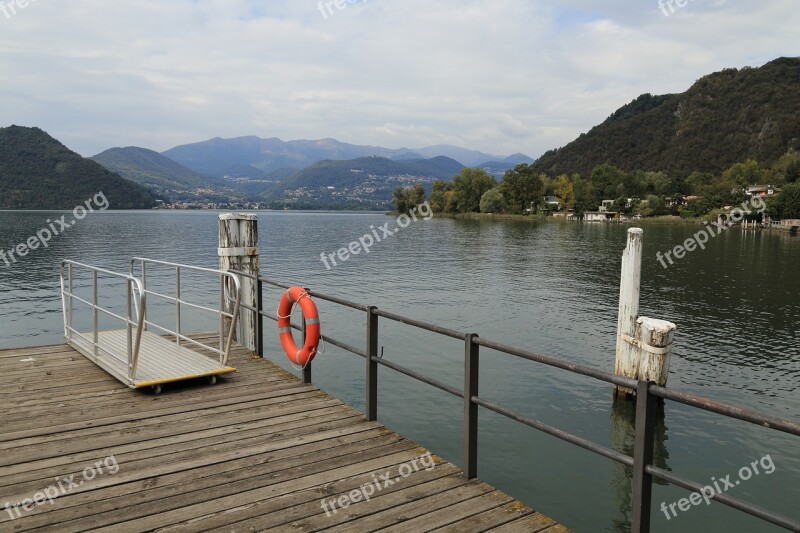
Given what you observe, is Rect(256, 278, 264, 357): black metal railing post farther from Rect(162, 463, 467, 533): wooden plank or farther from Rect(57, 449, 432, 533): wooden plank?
Rect(162, 463, 467, 533): wooden plank

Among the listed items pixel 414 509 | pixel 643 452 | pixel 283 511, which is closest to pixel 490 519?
pixel 414 509

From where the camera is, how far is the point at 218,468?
4.28 metres

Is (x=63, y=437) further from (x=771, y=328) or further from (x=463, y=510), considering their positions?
(x=771, y=328)

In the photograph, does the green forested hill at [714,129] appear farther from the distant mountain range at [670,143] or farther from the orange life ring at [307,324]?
the orange life ring at [307,324]

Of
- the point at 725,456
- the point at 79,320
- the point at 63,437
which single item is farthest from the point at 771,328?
the point at 79,320

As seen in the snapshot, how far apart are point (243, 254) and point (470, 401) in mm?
5116

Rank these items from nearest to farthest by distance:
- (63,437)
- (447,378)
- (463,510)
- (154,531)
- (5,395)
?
(154,531) → (463,510) → (63,437) → (5,395) → (447,378)

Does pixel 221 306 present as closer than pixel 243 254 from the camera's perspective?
Yes

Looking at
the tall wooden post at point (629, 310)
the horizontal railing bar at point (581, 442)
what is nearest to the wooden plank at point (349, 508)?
the horizontal railing bar at point (581, 442)

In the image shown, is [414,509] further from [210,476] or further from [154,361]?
[154,361]

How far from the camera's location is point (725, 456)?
909 cm

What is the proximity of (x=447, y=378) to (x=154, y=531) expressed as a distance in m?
9.55

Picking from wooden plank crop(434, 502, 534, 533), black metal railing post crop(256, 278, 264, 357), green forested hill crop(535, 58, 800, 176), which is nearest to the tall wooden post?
black metal railing post crop(256, 278, 264, 357)

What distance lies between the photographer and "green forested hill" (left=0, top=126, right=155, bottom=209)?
419ft
